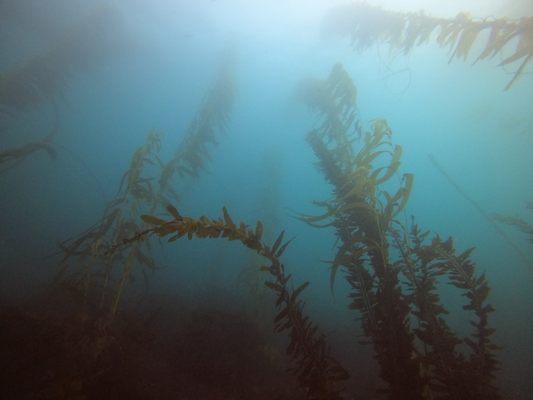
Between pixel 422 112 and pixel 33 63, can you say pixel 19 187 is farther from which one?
pixel 422 112

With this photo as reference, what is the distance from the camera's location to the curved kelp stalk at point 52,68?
4.70 m

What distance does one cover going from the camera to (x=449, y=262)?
2.05 metres

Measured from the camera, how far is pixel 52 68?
16.5ft

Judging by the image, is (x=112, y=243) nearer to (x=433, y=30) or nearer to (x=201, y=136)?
(x=201, y=136)

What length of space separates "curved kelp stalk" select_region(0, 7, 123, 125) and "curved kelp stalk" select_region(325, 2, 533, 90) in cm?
521

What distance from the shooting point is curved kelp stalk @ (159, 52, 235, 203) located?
369cm

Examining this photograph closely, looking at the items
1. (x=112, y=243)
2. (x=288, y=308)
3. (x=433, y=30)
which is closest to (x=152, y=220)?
(x=288, y=308)

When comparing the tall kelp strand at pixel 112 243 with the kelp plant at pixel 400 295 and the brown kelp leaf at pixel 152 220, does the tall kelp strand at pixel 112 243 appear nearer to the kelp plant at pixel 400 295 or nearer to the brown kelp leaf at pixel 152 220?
the brown kelp leaf at pixel 152 220

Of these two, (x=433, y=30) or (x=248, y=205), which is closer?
(x=433, y=30)

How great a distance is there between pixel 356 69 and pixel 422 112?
21.3 feet

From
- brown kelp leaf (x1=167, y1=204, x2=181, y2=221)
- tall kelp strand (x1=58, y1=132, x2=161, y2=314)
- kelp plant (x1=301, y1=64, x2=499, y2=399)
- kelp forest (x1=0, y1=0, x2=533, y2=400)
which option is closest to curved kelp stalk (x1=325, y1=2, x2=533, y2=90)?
kelp forest (x1=0, y1=0, x2=533, y2=400)

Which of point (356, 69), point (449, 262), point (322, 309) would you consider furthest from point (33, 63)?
point (356, 69)

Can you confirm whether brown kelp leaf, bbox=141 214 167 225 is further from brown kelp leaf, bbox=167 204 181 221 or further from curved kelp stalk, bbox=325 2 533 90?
→ curved kelp stalk, bbox=325 2 533 90

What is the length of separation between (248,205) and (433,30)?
12155 mm
